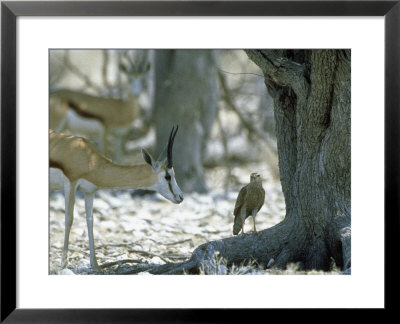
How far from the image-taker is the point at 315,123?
4.79 m

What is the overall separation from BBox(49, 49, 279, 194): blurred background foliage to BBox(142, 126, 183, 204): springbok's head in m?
0.06

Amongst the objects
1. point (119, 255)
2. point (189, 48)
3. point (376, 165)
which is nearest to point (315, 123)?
point (376, 165)

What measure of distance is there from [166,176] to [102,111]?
610 mm

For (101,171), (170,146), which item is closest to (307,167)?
(170,146)

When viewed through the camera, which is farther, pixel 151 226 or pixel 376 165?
pixel 151 226

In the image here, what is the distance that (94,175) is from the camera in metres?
4.86

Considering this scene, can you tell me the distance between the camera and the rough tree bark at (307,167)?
15.0ft

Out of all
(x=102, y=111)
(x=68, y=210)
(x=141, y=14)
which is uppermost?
(x=141, y=14)

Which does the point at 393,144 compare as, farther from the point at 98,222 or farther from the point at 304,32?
the point at 98,222

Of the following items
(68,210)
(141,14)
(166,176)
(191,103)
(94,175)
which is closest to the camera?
(141,14)

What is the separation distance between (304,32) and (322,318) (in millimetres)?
1593

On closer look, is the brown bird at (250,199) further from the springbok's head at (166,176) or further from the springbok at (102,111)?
the springbok at (102,111)

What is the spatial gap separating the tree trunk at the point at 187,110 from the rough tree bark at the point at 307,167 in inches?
18.5

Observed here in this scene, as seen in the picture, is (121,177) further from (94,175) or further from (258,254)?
(258,254)
